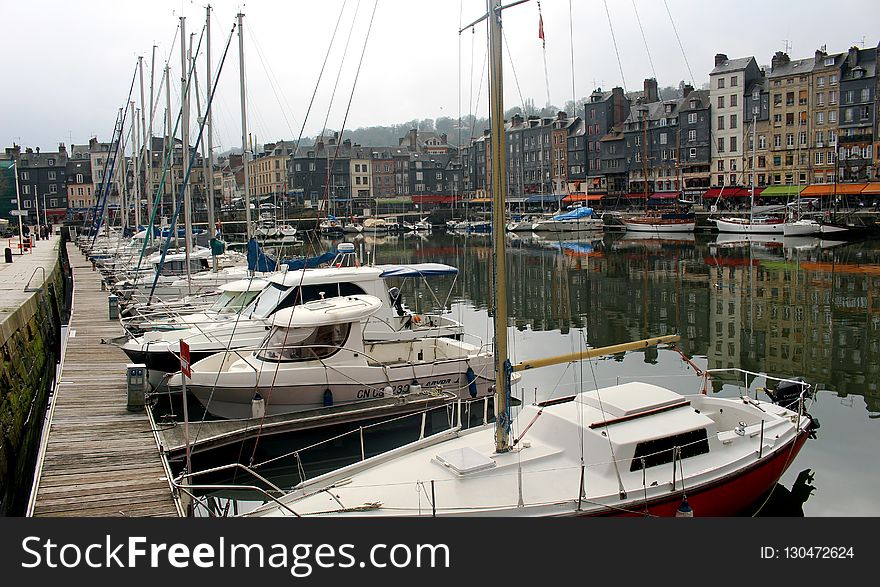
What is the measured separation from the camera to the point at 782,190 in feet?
286

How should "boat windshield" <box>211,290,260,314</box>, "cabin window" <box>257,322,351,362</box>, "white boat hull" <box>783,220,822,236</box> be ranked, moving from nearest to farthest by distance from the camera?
1. "cabin window" <box>257,322,351,362</box>
2. "boat windshield" <box>211,290,260,314</box>
3. "white boat hull" <box>783,220,822,236</box>

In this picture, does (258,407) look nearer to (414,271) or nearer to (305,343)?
(305,343)

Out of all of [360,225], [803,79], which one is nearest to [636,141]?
[803,79]

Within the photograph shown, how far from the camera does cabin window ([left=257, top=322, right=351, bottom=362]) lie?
16781mm

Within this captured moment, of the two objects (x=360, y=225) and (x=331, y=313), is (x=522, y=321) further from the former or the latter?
(x=360, y=225)

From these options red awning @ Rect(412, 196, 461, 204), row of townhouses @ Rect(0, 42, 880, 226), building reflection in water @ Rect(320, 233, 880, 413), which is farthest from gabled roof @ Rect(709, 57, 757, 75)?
red awning @ Rect(412, 196, 461, 204)

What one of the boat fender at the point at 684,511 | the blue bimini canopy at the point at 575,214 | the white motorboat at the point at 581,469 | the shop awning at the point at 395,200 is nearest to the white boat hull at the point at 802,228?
the blue bimini canopy at the point at 575,214

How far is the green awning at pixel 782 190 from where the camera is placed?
85.8 m

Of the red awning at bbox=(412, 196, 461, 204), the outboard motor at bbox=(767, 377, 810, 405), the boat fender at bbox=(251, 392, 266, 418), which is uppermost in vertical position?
the red awning at bbox=(412, 196, 461, 204)

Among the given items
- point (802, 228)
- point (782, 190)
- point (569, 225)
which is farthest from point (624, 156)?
point (802, 228)

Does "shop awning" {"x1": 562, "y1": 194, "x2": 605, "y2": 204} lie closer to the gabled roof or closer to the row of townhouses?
the row of townhouses

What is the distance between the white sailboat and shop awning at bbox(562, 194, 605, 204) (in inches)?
3657

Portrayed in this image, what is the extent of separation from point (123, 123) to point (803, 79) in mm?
71463

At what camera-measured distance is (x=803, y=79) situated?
87688 mm
